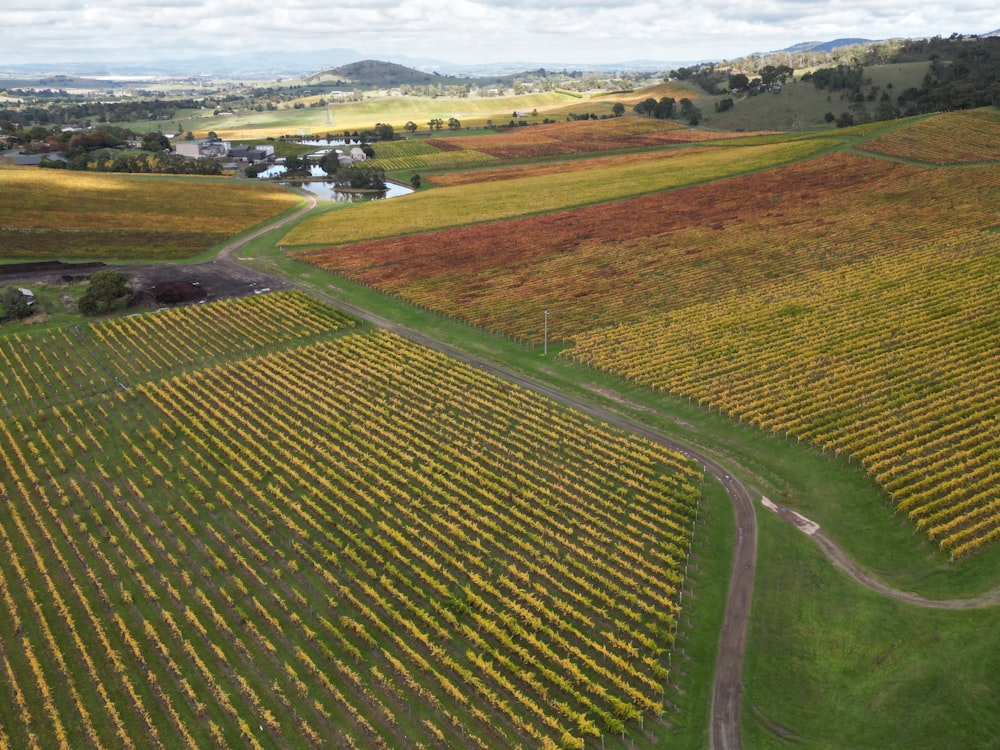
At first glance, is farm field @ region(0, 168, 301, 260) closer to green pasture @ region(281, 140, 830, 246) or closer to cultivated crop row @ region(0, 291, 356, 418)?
green pasture @ region(281, 140, 830, 246)

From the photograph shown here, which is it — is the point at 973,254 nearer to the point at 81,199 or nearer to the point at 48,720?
the point at 48,720

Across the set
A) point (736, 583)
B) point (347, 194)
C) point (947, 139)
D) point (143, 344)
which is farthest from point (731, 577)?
point (347, 194)

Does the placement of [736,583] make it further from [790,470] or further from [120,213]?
[120,213]

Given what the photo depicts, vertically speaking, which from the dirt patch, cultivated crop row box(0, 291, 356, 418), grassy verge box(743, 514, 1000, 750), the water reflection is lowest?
grassy verge box(743, 514, 1000, 750)

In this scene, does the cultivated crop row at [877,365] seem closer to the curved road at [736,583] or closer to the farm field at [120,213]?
the curved road at [736,583]

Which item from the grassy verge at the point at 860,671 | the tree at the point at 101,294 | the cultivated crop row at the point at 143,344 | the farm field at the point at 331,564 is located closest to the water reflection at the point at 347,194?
the tree at the point at 101,294

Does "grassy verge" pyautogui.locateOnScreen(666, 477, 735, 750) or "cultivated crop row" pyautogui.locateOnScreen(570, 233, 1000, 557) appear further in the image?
"cultivated crop row" pyautogui.locateOnScreen(570, 233, 1000, 557)

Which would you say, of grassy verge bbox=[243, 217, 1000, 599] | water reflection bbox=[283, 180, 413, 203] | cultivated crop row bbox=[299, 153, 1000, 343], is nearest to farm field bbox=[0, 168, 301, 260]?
water reflection bbox=[283, 180, 413, 203]
